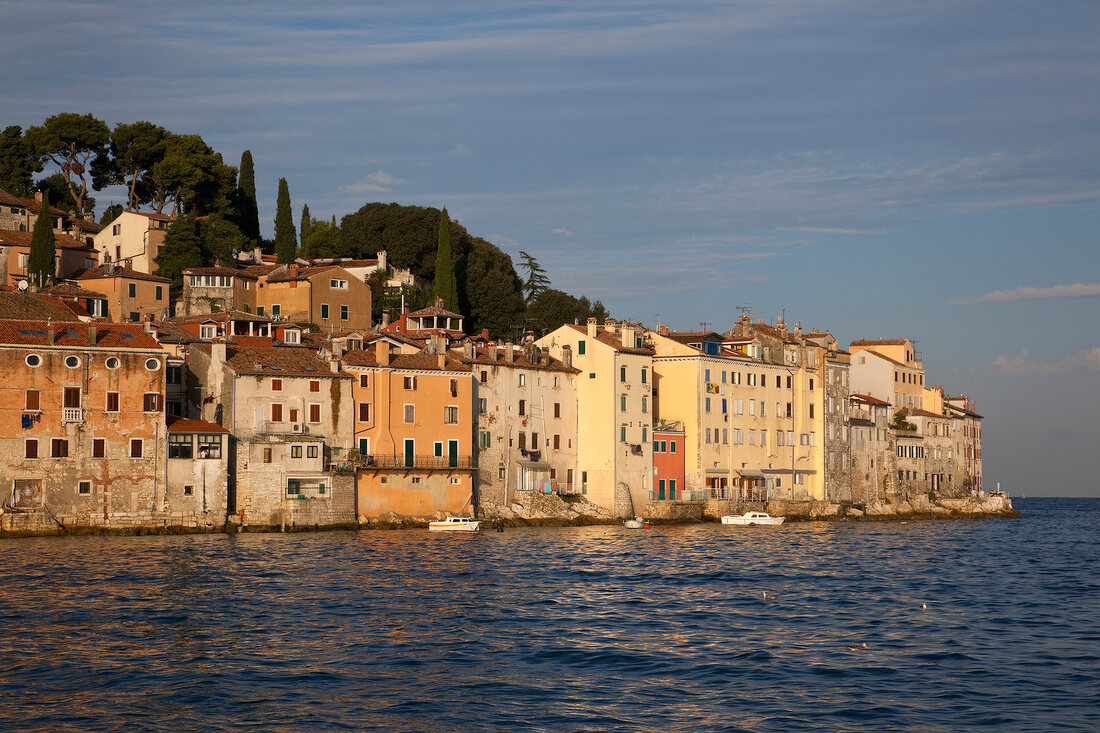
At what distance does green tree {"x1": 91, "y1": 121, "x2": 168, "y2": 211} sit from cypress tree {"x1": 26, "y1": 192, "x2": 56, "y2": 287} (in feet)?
54.2

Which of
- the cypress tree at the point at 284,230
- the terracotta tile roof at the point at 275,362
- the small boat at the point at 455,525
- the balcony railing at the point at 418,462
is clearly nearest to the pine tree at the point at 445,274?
the cypress tree at the point at 284,230

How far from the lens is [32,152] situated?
365ft

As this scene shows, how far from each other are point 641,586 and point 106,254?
66.6 metres

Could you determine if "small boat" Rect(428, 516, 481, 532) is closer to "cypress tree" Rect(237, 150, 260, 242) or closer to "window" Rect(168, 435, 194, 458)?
"window" Rect(168, 435, 194, 458)

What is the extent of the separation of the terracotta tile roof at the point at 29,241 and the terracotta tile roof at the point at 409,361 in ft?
105

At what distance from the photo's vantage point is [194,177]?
103 m

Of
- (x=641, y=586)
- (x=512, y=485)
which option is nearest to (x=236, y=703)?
(x=641, y=586)

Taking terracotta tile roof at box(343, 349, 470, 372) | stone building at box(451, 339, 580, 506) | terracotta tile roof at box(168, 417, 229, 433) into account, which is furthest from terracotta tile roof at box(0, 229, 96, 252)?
stone building at box(451, 339, 580, 506)

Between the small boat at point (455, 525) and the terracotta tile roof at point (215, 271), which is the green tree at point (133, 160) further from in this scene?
the small boat at point (455, 525)

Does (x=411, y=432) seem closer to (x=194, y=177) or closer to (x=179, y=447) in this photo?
(x=179, y=447)

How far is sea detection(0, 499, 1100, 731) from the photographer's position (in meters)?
26.3

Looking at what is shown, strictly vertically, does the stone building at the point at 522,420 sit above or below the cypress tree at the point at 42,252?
below

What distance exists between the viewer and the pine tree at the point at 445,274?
10019 centimetres

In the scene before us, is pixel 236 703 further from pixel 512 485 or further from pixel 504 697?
pixel 512 485
